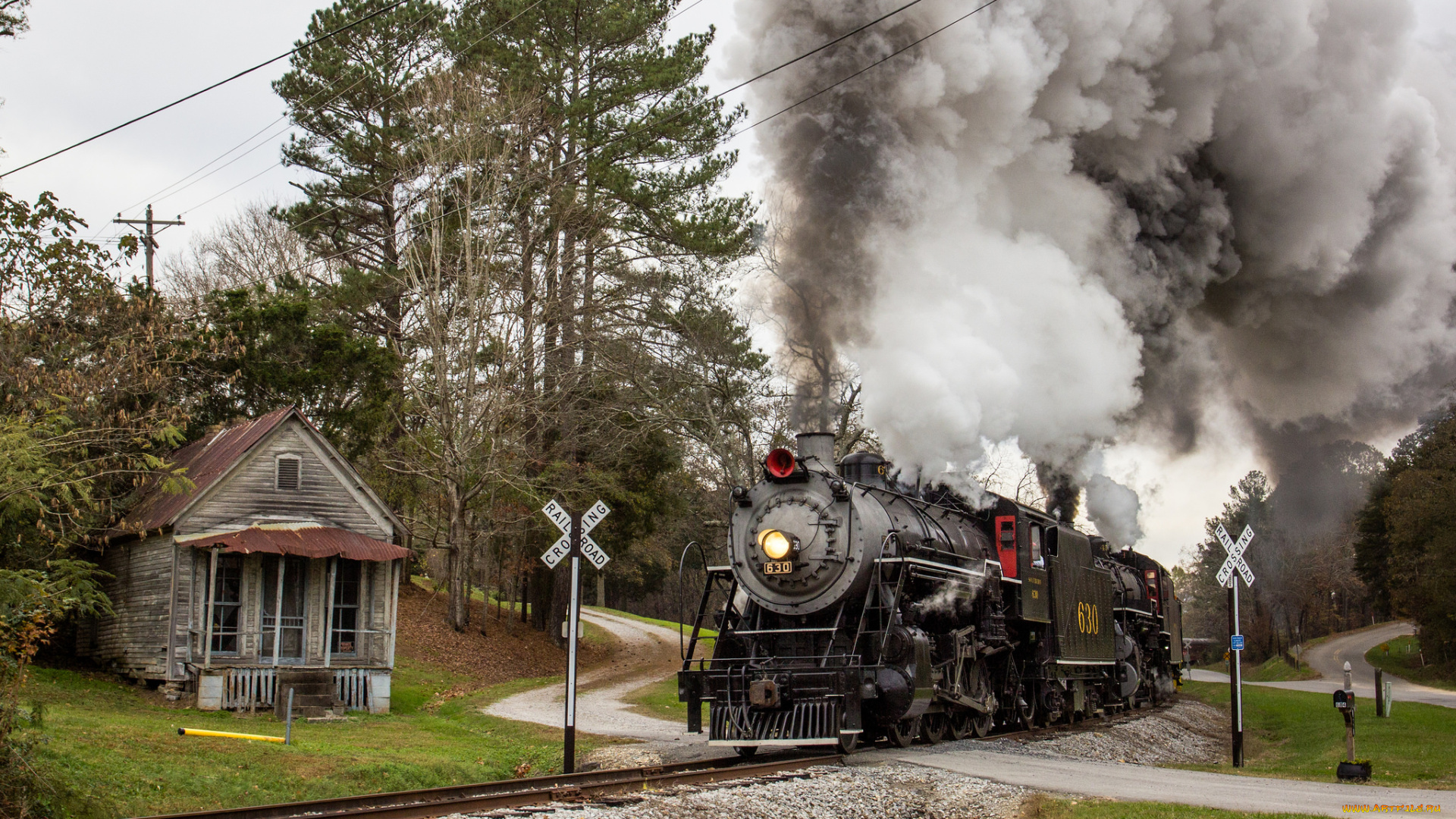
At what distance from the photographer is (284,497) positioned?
22625mm

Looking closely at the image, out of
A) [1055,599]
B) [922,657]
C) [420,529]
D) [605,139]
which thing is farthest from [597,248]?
[922,657]

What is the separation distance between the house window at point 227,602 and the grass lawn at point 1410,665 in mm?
39712

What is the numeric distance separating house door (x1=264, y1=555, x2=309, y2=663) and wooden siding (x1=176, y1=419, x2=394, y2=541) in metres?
1.00

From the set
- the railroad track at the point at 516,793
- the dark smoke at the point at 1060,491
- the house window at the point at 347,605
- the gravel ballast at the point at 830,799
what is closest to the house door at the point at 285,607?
the house window at the point at 347,605

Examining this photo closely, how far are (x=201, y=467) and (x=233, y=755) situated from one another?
1180 centimetres

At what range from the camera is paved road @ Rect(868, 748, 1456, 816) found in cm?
1059

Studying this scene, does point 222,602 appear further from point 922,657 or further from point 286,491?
point 922,657

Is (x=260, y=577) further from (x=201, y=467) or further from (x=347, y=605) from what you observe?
(x=201, y=467)

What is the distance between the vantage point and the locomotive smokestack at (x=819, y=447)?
1416 centimetres

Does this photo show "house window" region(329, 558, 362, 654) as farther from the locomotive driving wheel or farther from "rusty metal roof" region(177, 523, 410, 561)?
the locomotive driving wheel

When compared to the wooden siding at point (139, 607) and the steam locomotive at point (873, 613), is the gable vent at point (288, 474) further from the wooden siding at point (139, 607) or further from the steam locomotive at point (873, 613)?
the steam locomotive at point (873, 613)

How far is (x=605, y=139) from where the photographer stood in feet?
109

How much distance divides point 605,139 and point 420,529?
14.1 m

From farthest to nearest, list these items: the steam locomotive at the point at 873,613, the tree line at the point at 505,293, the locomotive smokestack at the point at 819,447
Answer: the tree line at the point at 505,293, the locomotive smokestack at the point at 819,447, the steam locomotive at the point at 873,613
